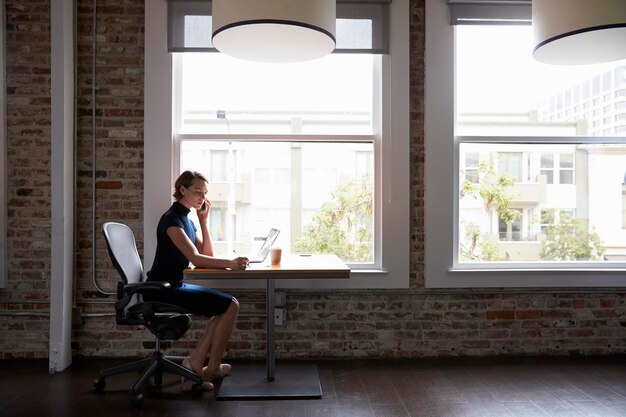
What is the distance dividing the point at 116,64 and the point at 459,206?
297 cm

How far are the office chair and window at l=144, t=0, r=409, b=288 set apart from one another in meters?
1.01

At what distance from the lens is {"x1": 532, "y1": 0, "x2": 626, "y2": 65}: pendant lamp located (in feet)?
9.73

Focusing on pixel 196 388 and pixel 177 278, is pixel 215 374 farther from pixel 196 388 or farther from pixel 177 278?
pixel 177 278

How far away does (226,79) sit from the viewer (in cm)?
465

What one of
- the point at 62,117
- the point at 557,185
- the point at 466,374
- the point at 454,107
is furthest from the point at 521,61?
the point at 62,117

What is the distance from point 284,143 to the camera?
4613mm

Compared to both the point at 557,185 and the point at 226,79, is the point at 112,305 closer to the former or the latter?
the point at 226,79

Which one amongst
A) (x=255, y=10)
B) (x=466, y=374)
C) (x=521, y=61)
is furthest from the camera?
(x=521, y=61)

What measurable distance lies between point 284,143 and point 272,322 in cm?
153

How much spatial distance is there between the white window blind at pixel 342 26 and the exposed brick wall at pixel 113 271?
0.86ft

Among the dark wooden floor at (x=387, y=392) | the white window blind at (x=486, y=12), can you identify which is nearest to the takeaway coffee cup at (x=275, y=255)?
the dark wooden floor at (x=387, y=392)

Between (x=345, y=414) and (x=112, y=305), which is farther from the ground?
(x=112, y=305)

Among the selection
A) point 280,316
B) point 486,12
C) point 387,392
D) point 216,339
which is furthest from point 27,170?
point 486,12

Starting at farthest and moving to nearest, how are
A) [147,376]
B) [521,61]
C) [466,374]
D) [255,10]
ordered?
Result: [521,61] < [466,374] < [147,376] < [255,10]
